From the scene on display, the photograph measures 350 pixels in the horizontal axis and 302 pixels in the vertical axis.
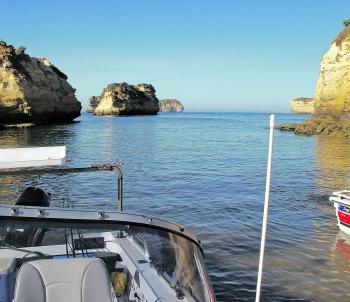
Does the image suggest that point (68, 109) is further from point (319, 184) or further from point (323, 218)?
point (323, 218)

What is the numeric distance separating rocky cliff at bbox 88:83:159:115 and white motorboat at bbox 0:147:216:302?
160 m

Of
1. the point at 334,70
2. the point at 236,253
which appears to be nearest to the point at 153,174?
the point at 236,253

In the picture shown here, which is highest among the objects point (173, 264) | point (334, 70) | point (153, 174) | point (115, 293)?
point (334, 70)

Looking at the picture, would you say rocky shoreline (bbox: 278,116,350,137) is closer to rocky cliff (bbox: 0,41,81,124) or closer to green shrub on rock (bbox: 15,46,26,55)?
rocky cliff (bbox: 0,41,81,124)

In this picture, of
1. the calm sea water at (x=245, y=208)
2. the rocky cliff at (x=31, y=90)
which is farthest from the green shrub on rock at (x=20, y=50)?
the calm sea water at (x=245, y=208)

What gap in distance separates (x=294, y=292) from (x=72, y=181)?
645 inches

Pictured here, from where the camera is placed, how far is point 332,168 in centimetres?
3070

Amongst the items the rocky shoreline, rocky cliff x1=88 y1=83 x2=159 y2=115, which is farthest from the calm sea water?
rocky cliff x1=88 y1=83 x2=159 y2=115

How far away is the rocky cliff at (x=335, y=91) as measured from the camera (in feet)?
199

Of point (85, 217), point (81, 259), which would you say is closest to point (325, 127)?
point (81, 259)

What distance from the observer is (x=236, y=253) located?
12.2m

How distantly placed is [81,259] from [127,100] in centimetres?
16168

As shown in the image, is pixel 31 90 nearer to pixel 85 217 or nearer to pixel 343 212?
pixel 343 212

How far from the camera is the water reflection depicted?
23516mm
